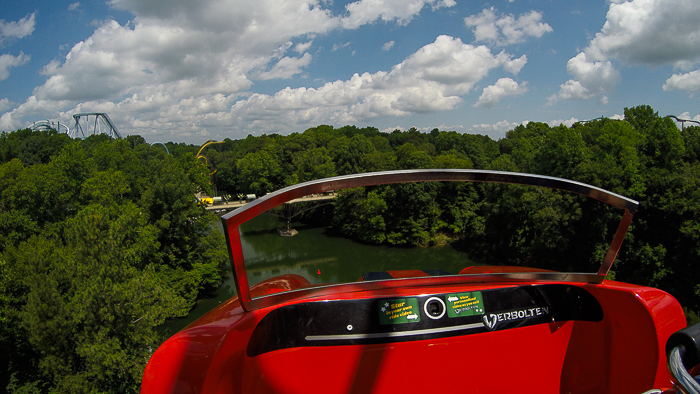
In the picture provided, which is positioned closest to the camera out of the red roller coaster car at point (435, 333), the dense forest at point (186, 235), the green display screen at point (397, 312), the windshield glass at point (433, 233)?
the red roller coaster car at point (435, 333)

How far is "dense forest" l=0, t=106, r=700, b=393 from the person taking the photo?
9.21 metres

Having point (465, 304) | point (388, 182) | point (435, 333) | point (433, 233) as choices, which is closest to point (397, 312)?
point (435, 333)

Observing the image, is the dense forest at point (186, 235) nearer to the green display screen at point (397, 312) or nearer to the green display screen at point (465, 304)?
the green display screen at point (465, 304)

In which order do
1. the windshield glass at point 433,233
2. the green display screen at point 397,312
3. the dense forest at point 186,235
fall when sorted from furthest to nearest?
1. the dense forest at point 186,235
2. the windshield glass at point 433,233
3. the green display screen at point 397,312

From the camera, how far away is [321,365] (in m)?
1.89

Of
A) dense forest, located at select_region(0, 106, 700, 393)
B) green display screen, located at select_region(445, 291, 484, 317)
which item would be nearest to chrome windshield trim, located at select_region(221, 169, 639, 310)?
green display screen, located at select_region(445, 291, 484, 317)

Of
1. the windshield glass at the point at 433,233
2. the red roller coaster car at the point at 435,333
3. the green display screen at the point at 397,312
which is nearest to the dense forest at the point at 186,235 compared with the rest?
the windshield glass at the point at 433,233

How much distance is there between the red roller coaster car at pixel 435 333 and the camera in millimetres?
1661

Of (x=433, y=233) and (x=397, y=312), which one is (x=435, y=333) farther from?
(x=433, y=233)

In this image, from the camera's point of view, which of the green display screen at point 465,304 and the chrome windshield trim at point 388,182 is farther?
the green display screen at point 465,304

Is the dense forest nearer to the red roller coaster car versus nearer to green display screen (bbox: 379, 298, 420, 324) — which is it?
the red roller coaster car

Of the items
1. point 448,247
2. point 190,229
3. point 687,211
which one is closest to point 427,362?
point 448,247

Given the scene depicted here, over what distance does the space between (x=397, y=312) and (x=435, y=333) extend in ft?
0.76

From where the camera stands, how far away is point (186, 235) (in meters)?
19.5
